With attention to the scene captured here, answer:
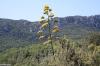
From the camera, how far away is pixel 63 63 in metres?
9.80

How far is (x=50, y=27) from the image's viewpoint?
13.6m

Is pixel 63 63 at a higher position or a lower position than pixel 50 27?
lower

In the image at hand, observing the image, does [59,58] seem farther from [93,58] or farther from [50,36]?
[50,36]

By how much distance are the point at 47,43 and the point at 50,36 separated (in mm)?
320

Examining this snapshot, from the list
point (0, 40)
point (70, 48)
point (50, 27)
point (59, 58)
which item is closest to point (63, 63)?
point (59, 58)

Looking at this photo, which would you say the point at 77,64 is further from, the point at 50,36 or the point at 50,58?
the point at 50,36

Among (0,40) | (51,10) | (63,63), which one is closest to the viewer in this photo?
(63,63)

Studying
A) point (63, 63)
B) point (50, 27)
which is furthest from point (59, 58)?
point (50, 27)

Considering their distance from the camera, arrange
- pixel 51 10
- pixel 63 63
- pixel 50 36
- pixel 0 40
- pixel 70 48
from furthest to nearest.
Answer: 1. pixel 0 40
2. pixel 51 10
3. pixel 50 36
4. pixel 70 48
5. pixel 63 63

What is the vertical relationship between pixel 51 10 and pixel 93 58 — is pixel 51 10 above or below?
above

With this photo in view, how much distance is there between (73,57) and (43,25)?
11.7 ft

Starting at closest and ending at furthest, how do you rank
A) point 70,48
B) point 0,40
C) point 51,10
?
point 70,48 → point 51,10 → point 0,40

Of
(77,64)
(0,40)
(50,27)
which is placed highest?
(50,27)

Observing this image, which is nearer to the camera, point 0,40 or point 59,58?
point 59,58
